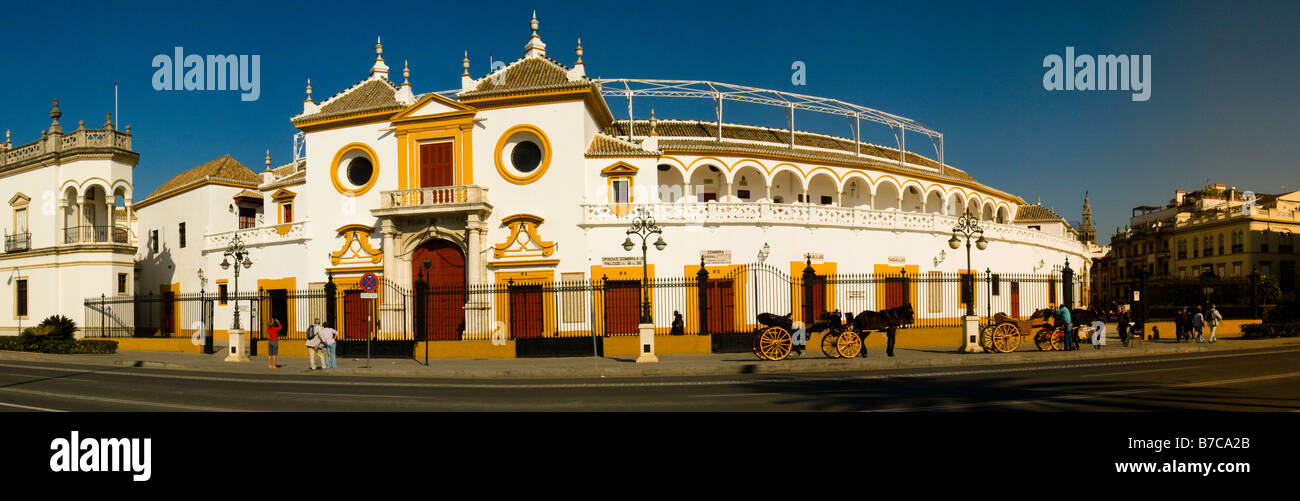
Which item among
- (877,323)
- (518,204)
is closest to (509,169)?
(518,204)

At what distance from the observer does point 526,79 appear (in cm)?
2959

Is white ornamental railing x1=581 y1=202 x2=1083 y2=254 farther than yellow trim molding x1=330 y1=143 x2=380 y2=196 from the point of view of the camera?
No

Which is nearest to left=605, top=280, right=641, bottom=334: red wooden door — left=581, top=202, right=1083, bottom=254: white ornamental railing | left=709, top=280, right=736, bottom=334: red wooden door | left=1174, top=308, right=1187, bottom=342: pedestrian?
left=581, top=202, right=1083, bottom=254: white ornamental railing

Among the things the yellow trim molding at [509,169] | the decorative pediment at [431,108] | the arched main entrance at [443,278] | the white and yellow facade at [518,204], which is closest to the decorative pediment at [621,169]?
the white and yellow facade at [518,204]

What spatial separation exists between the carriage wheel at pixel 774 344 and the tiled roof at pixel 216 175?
3089 cm

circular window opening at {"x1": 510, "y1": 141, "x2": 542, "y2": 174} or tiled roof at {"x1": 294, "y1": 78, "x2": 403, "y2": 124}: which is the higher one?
tiled roof at {"x1": 294, "y1": 78, "x2": 403, "y2": 124}

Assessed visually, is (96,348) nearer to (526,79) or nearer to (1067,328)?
(526,79)

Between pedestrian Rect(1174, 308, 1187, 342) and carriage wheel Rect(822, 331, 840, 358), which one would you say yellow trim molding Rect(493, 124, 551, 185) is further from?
pedestrian Rect(1174, 308, 1187, 342)

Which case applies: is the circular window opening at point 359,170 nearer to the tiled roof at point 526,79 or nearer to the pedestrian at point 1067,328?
the tiled roof at point 526,79

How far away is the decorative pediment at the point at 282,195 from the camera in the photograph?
1332 inches

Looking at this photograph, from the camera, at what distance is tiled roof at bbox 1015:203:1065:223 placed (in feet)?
157

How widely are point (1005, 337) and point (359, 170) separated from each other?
24.8 m

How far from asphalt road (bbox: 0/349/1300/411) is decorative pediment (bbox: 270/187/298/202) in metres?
16.5
